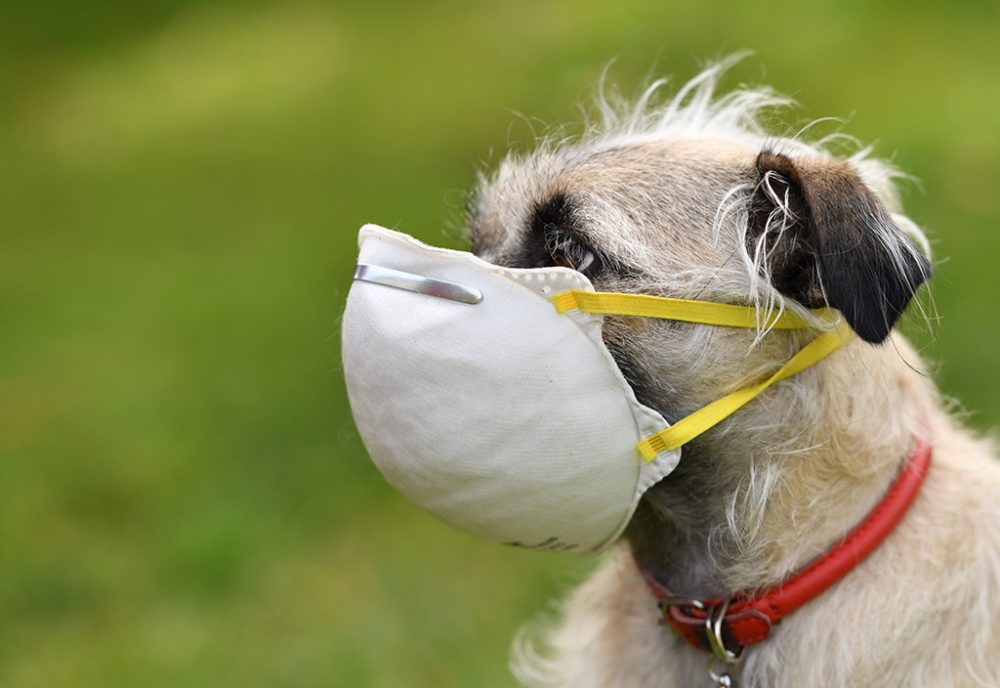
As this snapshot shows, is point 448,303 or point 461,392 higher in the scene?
point 448,303

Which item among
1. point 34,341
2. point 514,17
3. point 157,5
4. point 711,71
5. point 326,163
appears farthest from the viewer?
point 157,5

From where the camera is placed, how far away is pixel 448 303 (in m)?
2.79

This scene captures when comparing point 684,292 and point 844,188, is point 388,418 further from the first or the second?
point 844,188

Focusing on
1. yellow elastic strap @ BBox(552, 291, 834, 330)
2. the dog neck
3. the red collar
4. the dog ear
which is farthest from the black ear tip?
the red collar

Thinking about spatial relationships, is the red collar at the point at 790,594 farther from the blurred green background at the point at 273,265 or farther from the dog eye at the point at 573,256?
the dog eye at the point at 573,256

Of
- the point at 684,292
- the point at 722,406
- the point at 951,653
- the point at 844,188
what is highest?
the point at 844,188

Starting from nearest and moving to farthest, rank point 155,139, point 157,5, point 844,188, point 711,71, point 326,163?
1. point 844,188
2. point 711,71
3. point 326,163
4. point 155,139
5. point 157,5

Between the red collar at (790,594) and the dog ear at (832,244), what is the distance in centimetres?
50

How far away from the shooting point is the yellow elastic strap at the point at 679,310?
2.78 metres

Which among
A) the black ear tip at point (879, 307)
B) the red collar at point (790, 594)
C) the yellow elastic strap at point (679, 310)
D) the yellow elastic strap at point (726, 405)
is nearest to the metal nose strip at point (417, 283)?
the yellow elastic strap at point (679, 310)

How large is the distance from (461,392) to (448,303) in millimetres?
202

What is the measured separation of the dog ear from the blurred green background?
0.43 metres

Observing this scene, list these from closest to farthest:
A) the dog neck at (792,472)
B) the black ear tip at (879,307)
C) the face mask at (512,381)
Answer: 1. the black ear tip at (879,307)
2. the face mask at (512,381)
3. the dog neck at (792,472)

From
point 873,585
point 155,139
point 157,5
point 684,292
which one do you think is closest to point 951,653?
point 873,585
